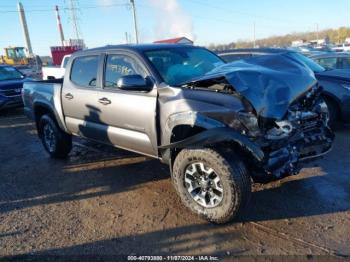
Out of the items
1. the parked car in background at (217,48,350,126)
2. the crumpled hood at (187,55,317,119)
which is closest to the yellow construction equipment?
the parked car in background at (217,48,350,126)

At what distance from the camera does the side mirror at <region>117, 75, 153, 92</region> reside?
3.88 metres

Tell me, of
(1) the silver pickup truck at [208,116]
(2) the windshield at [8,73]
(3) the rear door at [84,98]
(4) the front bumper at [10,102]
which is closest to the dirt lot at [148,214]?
(1) the silver pickup truck at [208,116]

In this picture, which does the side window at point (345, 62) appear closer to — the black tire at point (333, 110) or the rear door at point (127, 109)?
the black tire at point (333, 110)

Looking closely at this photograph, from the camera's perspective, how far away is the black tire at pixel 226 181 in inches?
131

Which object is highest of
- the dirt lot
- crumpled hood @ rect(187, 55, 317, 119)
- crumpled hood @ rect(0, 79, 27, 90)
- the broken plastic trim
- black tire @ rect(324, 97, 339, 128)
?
crumpled hood @ rect(187, 55, 317, 119)

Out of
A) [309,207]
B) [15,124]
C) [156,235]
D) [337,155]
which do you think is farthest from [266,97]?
[15,124]

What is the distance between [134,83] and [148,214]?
150 centimetres

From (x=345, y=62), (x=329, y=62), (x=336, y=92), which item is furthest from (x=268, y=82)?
(x=329, y=62)

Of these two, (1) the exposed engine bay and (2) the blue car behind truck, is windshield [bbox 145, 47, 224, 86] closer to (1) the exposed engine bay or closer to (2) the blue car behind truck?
(1) the exposed engine bay

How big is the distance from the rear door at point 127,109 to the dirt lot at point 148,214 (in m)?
0.69

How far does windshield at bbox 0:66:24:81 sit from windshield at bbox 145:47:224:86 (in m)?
9.28

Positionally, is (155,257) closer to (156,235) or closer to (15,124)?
(156,235)

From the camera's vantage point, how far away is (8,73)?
1223 cm

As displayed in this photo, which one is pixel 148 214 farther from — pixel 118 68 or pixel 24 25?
pixel 24 25
